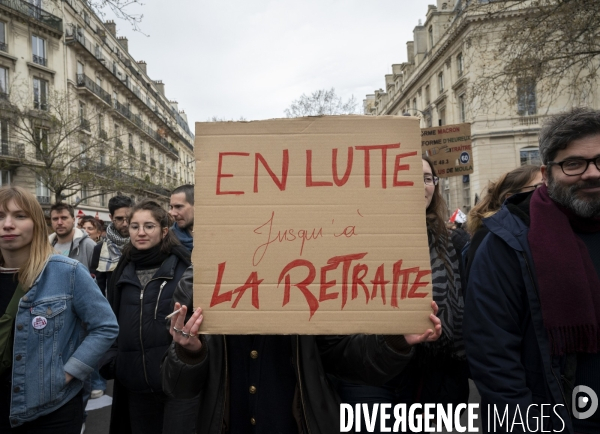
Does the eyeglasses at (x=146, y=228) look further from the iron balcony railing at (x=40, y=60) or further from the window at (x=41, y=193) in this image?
the iron balcony railing at (x=40, y=60)

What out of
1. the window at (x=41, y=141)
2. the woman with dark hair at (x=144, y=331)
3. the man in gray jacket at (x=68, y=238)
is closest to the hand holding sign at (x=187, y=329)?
the woman with dark hair at (x=144, y=331)

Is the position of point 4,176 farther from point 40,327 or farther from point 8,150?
point 40,327

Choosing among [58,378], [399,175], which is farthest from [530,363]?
[58,378]

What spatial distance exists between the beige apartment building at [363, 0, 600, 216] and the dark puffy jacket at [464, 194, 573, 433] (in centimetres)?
1953

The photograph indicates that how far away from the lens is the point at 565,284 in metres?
1.68

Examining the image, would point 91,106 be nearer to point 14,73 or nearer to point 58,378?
point 14,73

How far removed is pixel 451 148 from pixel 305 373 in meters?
5.98

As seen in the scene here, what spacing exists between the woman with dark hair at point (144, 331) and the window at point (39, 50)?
32.9 meters

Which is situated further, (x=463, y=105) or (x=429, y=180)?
(x=463, y=105)

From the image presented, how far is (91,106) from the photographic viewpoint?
113ft

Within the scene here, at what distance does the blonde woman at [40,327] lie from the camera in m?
2.14

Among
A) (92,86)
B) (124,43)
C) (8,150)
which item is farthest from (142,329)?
(124,43)

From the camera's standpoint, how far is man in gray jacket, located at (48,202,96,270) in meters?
5.06

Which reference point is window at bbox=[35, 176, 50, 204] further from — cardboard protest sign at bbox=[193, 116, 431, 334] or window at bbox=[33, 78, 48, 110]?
cardboard protest sign at bbox=[193, 116, 431, 334]
